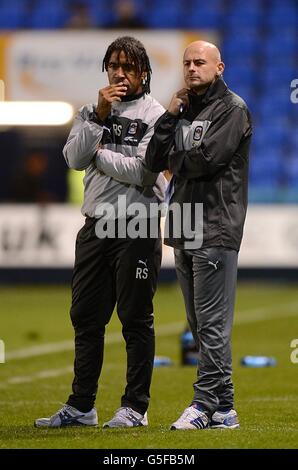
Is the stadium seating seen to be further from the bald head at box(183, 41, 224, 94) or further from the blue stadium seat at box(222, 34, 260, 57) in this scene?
the bald head at box(183, 41, 224, 94)

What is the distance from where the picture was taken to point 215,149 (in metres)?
5.88

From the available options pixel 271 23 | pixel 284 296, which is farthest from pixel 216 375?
pixel 271 23

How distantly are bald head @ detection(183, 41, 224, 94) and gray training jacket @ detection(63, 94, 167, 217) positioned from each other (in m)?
0.39

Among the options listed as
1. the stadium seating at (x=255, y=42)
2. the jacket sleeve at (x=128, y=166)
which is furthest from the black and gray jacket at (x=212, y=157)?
the stadium seating at (x=255, y=42)

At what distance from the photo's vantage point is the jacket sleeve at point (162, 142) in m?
5.91

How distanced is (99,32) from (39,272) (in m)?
3.75

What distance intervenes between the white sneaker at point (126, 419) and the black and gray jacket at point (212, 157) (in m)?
0.88

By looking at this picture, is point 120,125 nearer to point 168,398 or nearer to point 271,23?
point 168,398

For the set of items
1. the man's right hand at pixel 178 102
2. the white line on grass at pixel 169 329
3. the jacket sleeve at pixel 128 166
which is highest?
the man's right hand at pixel 178 102

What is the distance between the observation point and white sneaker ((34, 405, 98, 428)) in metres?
6.28

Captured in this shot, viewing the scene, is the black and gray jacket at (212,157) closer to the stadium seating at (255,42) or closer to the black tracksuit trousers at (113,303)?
the black tracksuit trousers at (113,303)

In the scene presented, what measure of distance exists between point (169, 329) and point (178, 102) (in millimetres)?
7197

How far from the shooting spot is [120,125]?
629cm

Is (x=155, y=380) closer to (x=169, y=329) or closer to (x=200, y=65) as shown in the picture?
(x=200, y=65)
